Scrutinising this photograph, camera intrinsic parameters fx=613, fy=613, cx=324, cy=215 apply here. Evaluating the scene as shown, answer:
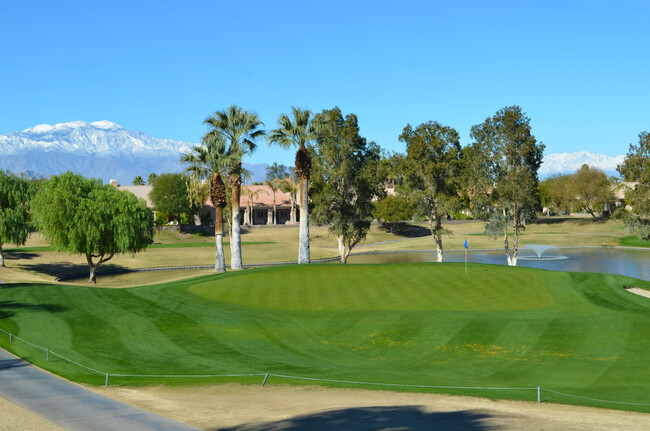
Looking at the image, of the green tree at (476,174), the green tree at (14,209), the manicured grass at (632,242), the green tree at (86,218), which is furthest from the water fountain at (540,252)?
the green tree at (14,209)

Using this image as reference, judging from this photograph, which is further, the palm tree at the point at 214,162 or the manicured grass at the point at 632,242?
the manicured grass at the point at 632,242

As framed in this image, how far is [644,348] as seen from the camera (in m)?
22.4

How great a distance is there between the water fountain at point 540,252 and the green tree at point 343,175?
33.5m

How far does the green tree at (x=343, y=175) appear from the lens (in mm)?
66375

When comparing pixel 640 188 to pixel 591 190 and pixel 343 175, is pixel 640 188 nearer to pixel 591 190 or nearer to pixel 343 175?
pixel 343 175

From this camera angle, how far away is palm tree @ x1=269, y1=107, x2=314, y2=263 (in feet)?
191

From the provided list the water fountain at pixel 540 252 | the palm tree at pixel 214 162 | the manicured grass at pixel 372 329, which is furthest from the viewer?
the water fountain at pixel 540 252

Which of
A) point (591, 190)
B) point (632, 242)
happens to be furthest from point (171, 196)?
point (591, 190)

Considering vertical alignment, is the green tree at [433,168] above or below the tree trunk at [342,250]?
above

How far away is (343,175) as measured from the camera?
6662cm

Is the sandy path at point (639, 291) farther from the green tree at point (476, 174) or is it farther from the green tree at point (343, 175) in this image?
the green tree at point (343, 175)

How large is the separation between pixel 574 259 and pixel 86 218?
6620 centimetres

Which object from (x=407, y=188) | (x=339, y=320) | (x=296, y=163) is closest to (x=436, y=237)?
(x=407, y=188)

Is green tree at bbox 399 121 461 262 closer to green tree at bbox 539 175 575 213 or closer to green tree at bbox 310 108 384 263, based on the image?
green tree at bbox 310 108 384 263
